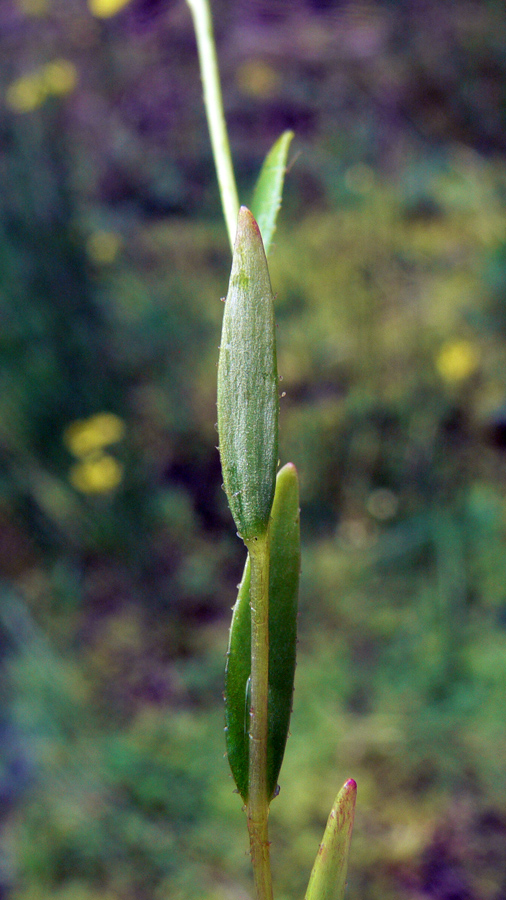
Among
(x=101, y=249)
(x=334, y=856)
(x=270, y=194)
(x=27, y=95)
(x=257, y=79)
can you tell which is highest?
(x=257, y=79)

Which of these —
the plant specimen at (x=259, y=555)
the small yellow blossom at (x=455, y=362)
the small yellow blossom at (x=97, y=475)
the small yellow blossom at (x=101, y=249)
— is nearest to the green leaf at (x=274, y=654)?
the plant specimen at (x=259, y=555)

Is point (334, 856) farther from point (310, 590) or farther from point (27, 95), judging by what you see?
point (27, 95)

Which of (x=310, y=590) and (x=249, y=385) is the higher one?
(x=310, y=590)

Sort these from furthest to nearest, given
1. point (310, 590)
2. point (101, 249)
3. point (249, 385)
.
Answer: point (101, 249) → point (310, 590) → point (249, 385)

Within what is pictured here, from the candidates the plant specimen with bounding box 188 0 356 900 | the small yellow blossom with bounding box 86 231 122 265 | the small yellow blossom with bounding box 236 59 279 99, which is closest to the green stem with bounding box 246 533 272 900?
the plant specimen with bounding box 188 0 356 900

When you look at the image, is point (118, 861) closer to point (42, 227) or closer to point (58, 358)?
point (58, 358)

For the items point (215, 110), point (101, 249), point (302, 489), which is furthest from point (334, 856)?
point (101, 249)

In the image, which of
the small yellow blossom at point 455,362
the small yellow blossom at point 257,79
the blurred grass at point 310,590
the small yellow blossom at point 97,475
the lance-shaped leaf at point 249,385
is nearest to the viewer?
the lance-shaped leaf at point 249,385

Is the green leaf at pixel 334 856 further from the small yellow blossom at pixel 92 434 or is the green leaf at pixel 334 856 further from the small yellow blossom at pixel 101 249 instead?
the small yellow blossom at pixel 101 249
